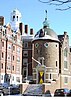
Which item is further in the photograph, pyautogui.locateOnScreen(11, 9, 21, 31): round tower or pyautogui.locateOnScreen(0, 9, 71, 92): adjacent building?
pyautogui.locateOnScreen(11, 9, 21, 31): round tower

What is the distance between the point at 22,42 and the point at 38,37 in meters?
22.1

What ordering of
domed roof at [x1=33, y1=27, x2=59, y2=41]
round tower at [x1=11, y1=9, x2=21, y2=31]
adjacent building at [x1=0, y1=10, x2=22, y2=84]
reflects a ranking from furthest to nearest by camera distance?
1. round tower at [x1=11, y1=9, x2=21, y2=31]
2. adjacent building at [x1=0, y1=10, x2=22, y2=84]
3. domed roof at [x1=33, y1=27, x2=59, y2=41]

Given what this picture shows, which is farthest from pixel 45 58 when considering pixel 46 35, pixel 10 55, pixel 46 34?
pixel 10 55

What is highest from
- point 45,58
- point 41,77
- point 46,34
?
point 46,34

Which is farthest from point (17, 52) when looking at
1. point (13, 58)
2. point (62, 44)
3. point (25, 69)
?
point (62, 44)

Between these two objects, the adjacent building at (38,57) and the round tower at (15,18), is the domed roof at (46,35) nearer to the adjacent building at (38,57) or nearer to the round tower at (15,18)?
the adjacent building at (38,57)

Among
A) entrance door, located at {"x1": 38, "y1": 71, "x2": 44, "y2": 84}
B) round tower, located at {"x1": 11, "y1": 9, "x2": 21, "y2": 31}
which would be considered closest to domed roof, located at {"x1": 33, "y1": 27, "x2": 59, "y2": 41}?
entrance door, located at {"x1": 38, "y1": 71, "x2": 44, "y2": 84}

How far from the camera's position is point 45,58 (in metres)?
62.3

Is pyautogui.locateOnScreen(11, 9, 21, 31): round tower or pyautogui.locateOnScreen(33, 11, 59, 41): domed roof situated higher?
pyautogui.locateOnScreen(11, 9, 21, 31): round tower

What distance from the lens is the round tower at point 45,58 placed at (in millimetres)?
62250

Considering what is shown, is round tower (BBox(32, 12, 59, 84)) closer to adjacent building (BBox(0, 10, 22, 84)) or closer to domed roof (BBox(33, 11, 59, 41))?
domed roof (BBox(33, 11, 59, 41))

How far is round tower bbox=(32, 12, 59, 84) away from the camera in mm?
62250

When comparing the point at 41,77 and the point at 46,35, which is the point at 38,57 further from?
the point at 46,35

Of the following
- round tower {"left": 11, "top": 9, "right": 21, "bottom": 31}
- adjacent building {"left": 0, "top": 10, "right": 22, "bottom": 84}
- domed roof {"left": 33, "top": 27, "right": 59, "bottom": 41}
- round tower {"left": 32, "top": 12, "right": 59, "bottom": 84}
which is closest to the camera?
round tower {"left": 32, "top": 12, "right": 59, "bottom": 84}
